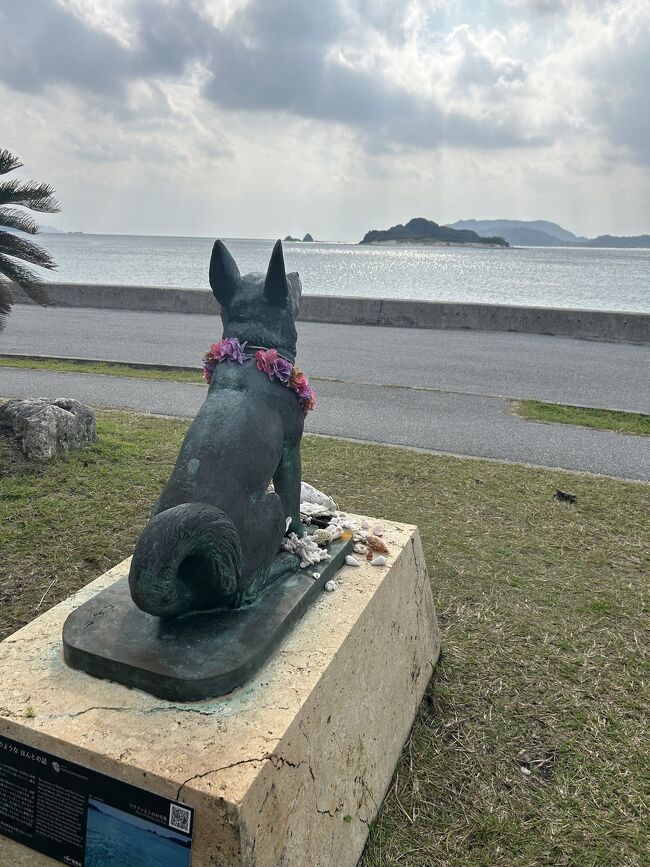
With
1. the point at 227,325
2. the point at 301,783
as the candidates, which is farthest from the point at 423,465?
the point at 301,783

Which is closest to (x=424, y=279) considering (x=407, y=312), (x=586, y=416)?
(x=407, y=312)

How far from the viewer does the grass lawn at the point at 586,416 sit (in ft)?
28.5

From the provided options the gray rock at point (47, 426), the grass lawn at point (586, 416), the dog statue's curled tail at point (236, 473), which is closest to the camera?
the dog statue's curled tail at point (236, 473)

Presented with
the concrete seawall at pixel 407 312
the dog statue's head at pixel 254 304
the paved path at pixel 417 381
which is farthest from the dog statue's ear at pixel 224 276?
the concrete seawall at pixel 407 312

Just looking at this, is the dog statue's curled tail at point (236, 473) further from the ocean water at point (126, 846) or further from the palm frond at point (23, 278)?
the palm frond at point (23, 278)

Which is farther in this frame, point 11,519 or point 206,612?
point 11,519

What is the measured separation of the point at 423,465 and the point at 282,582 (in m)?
4.20

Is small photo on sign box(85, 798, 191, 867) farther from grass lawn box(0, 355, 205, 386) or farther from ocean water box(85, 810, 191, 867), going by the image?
grass lawn box(0, 355, 205, 386)

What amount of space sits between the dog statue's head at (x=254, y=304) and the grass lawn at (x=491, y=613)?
2.03 meters

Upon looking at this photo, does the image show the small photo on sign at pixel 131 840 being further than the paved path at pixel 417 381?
No

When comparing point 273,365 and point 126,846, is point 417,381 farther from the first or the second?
point 126,846

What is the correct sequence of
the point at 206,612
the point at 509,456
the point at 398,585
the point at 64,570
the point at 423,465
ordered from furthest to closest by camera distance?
the point at 509,456
the point at 423,465
the point at 64,570
the point at 398,585
the point at 206,612

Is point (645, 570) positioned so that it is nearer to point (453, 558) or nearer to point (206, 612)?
point (453, 558)

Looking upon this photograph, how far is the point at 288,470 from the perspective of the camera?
3.07 metres
